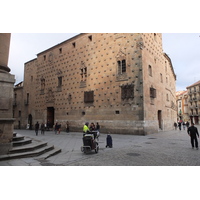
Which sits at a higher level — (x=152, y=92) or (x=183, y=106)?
(x=183, y=106)

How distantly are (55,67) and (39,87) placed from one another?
16.8ft

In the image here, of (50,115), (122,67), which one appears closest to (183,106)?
(122,67)

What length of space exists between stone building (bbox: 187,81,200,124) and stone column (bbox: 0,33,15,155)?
197ft

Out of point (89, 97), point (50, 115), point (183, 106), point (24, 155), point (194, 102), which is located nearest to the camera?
point (24, 155)

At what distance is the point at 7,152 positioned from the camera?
6.83 metres

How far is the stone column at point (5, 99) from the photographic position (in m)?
6.90

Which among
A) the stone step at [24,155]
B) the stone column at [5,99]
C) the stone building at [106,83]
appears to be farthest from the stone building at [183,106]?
the stone column at [5,99]

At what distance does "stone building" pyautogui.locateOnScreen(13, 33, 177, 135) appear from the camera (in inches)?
677

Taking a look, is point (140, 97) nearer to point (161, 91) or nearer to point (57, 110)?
point (161, 91)

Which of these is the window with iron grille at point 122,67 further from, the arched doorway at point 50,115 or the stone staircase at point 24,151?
the arched doorway at point 50,115

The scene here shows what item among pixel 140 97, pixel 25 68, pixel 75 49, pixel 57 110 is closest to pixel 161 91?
pixel 140 97

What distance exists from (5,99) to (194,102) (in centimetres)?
6218

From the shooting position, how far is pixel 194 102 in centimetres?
5662

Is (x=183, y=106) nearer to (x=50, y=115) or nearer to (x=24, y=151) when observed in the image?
(x=50, y=115)
